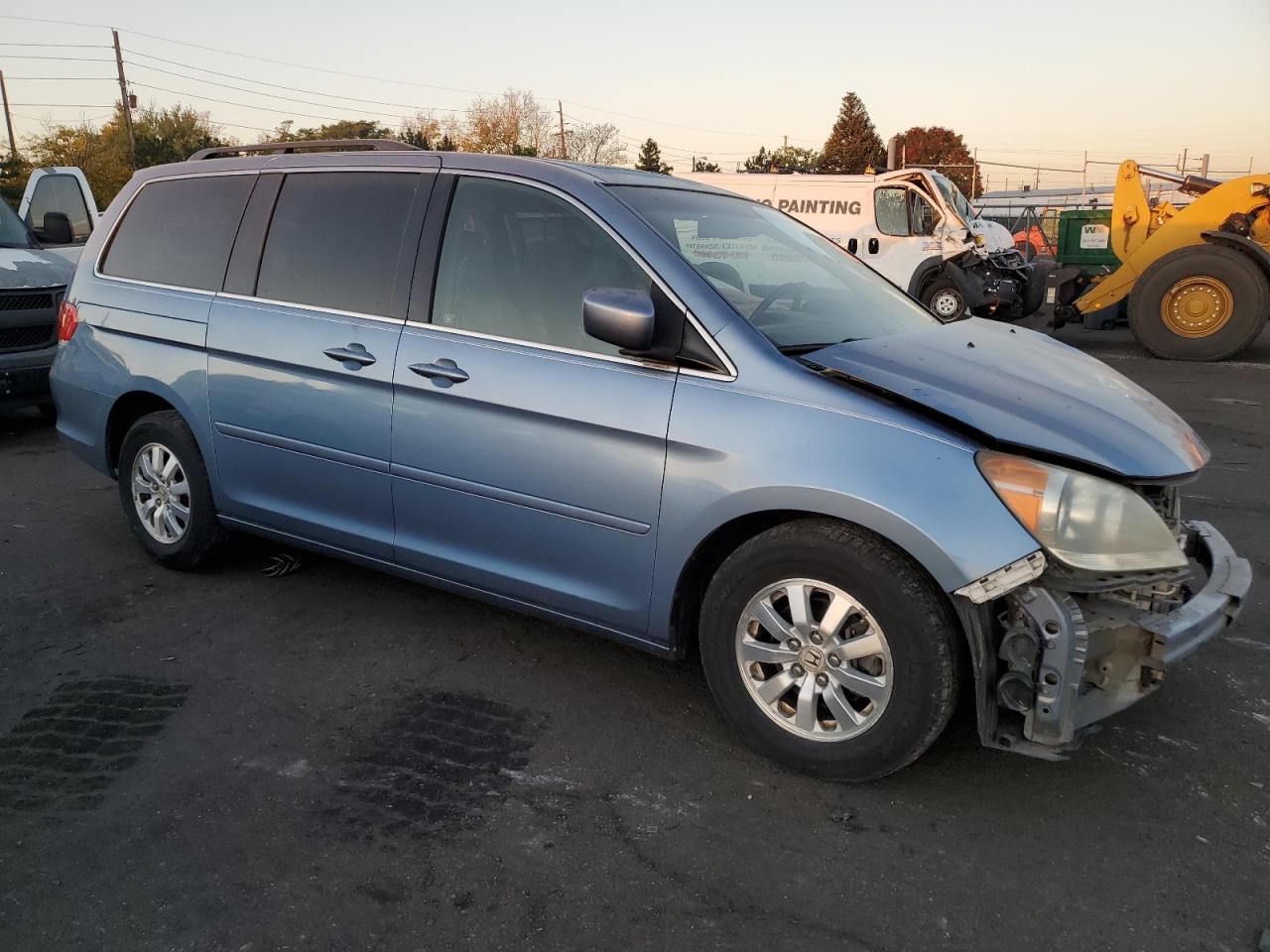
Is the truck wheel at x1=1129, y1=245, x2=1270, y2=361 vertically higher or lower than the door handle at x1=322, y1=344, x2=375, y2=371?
lower

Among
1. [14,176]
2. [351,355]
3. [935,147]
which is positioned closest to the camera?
[351,355]

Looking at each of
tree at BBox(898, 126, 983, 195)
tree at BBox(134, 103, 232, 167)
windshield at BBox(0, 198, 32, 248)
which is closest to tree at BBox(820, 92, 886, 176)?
tree at BBox(898, 126, 983, 195)

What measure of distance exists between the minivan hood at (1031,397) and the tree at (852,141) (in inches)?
2226

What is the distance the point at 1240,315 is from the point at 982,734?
11047 millimetres

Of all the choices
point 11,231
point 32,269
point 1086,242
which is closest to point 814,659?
point 32,269

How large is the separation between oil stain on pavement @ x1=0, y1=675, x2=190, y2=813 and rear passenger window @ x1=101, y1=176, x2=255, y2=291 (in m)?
1.77

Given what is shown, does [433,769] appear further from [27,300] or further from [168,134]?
[168,134]

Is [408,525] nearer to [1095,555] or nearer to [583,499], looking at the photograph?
[583,499]

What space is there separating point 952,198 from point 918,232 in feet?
2.91

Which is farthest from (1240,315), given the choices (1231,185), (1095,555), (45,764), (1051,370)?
(45,764)

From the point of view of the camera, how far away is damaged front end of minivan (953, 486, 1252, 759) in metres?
2.62

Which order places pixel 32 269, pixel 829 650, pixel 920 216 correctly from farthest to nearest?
pixel 920 216 < pixel 32 269 < pixel 829 650

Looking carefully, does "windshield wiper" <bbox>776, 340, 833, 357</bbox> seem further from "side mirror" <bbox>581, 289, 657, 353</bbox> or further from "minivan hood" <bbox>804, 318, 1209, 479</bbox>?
"side mirror" <bbox>581, 289, 657, 353</bbox>

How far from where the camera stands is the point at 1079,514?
105 inches
